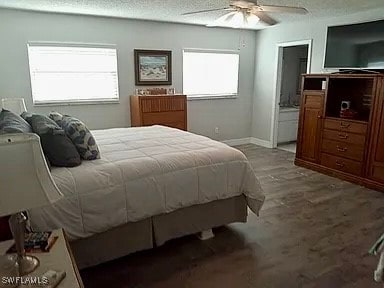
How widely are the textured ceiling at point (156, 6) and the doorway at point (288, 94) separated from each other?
4.19 feet

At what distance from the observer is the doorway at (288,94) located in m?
6.21

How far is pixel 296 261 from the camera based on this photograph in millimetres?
2537

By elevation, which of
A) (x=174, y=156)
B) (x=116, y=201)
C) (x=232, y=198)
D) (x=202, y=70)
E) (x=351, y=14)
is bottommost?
(x=232, y=198)

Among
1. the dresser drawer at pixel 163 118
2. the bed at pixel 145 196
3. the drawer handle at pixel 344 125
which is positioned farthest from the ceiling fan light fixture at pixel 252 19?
the dresser drawer at pixel 163 118

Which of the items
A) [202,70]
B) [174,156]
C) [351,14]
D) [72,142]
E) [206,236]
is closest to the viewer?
[72,142]

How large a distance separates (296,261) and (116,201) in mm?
1511

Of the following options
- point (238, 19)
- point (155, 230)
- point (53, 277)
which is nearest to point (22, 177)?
point (53, 277)

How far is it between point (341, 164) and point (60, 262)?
417cm

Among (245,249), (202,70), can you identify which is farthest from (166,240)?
(202,70)

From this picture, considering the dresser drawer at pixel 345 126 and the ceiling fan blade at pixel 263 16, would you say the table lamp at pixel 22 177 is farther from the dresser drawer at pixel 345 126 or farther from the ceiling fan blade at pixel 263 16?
the dresser drawer at pixel 345 126

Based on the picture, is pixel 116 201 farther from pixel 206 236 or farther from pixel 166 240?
pixel 206 236

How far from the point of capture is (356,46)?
14.9ft

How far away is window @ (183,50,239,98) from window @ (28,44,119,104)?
144 centimetres

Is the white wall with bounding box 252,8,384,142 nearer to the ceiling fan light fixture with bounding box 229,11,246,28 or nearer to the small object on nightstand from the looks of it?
the ceiling fan light fixture with bounding box 229,11,246,28
